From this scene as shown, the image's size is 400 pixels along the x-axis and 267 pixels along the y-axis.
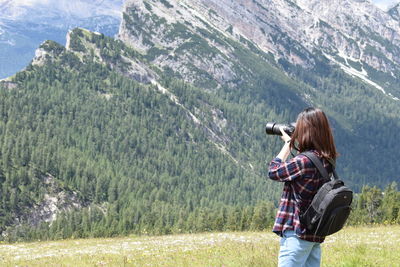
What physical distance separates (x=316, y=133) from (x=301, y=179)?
1021 mm

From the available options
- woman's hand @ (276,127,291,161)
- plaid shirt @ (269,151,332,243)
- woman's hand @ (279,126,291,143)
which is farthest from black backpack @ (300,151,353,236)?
woman's hand @ (279,126,291,143)

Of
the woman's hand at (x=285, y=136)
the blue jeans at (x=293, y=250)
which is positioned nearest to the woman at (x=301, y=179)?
the blue jeans at (x=293, y=250)

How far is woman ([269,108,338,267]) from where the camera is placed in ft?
29.6

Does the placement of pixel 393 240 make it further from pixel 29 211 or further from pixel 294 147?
pixel 29 211

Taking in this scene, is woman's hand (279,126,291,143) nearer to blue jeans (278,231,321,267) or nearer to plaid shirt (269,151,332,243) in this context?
plaid shirt (269,151,332,243)

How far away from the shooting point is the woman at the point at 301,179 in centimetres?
903

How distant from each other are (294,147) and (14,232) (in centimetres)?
18016

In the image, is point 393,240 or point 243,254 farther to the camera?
point 393,240

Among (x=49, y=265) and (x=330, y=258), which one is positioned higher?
(x=330, y=258)

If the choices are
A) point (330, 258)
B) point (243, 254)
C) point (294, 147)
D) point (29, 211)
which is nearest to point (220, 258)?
point (243, 254)

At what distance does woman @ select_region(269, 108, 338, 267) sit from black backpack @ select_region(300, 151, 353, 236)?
0.16 meters

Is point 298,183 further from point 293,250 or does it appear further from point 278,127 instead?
point 278,127

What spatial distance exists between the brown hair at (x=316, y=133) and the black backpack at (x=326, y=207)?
32cm

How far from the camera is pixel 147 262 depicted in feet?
54.2
